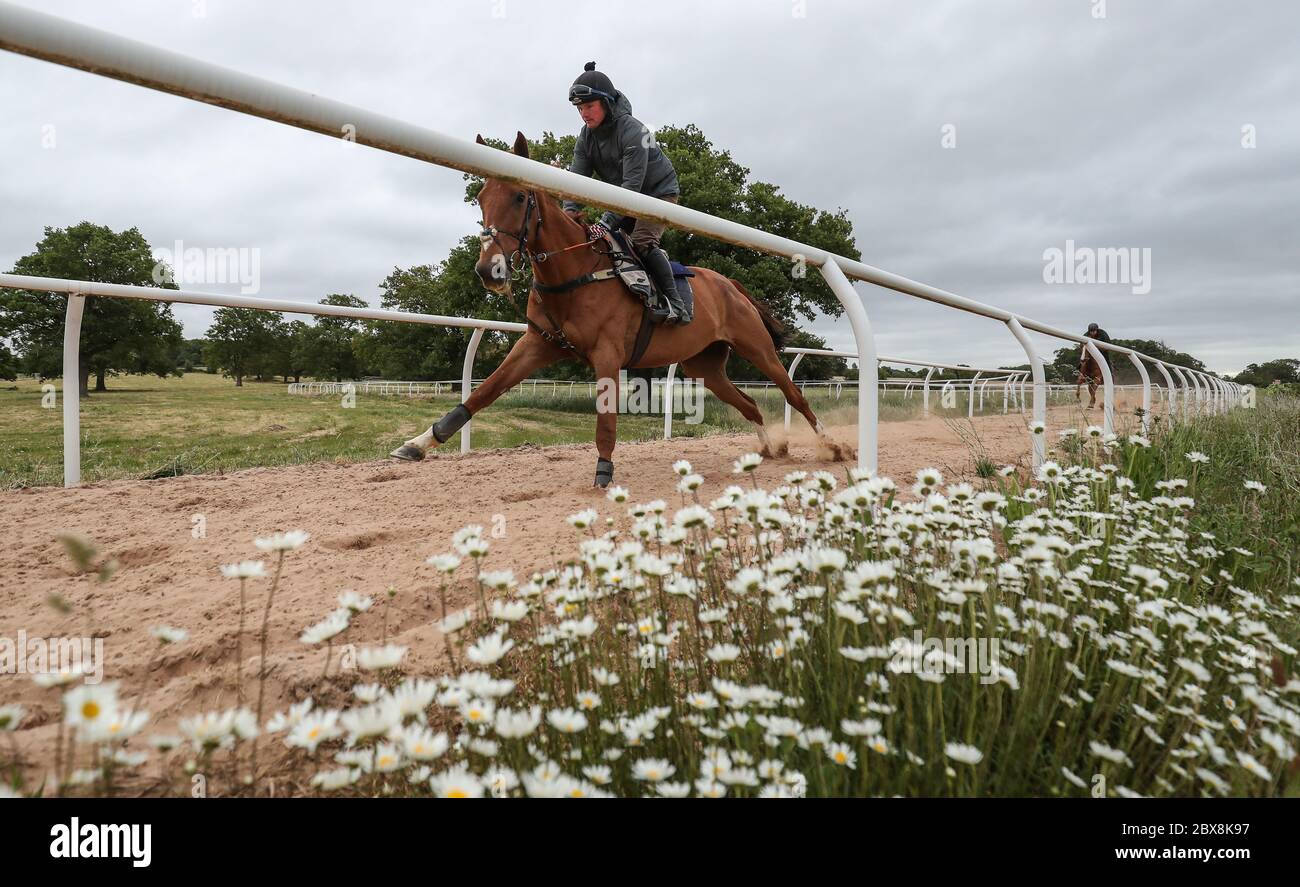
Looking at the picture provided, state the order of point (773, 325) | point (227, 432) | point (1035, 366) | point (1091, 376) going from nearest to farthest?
point (1035, 366)
point (773, 325)
point (227, 432)
point (1091, 376)

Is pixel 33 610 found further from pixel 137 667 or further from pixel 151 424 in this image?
pixel 151 424

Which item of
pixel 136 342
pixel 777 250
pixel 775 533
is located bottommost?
pixel 775 533

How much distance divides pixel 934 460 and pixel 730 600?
4225 millimetres

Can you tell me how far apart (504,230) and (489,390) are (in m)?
1.01

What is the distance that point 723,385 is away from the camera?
596 centimetres

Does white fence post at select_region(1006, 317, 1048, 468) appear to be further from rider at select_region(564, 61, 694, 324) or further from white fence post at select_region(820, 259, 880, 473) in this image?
rider at select_region(564, 61, 694, 324)

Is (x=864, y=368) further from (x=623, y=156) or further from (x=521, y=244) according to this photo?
(x=623, y=156)

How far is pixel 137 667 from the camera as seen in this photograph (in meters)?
1.76

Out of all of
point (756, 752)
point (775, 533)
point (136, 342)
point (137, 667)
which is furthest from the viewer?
point (136, 342)

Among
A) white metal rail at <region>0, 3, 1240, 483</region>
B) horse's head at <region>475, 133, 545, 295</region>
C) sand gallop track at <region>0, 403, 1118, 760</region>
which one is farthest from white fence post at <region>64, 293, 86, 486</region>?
white metal rail at <region>0, 3, 1240, 483</region>

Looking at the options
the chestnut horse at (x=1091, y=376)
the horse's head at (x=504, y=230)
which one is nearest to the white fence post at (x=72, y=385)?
the horse's head at (x=504, y=230)

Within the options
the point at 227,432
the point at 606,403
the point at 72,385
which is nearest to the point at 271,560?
the point at 606,403

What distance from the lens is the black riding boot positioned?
465 cm
